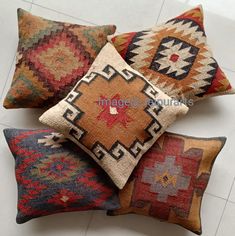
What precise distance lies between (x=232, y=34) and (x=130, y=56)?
0.45 m

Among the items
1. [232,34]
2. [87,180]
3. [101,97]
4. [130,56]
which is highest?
[232,34]

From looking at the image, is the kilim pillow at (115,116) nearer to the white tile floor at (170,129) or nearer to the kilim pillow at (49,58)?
the kilim pillow at (49,58)

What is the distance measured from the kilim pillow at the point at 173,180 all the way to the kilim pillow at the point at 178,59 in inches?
7.2

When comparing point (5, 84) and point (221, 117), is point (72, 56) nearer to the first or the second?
point (5, 84)

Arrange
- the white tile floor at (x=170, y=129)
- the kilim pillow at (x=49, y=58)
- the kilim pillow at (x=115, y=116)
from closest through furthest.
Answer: the kilim pillow at (x=115, y=116)
the kilim pillow at (x=49, y=58)
the white tile floor at (x=170, y=129)

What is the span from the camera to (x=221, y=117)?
4.62 feet

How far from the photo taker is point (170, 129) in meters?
1.40

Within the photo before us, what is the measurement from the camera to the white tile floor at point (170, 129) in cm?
139

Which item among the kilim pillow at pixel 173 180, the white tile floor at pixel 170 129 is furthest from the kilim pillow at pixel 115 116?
the white tile floor at pixel 170 129

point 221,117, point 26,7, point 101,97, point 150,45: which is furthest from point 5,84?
point 221,117

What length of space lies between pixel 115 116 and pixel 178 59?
1.05ft

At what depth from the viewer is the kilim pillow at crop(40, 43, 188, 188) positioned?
3.88ft

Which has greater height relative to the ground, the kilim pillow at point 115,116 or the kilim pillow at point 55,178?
the kilim pillow at point 115,116

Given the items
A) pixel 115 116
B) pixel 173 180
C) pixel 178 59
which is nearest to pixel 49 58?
pixel 115 116
